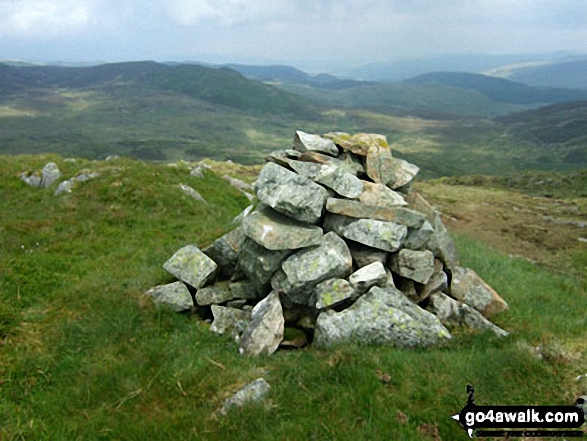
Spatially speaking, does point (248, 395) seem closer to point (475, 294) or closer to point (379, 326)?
point (379, 326)

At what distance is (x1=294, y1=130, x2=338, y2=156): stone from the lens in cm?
1538

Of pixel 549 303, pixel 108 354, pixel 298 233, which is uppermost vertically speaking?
pixel 298 233

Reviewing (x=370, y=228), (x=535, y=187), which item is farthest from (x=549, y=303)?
(x=535, y=187)

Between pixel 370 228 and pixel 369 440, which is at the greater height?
pixel 370 228

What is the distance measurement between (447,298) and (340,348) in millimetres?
4470

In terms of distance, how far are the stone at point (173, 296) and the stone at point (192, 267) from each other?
1.20ft

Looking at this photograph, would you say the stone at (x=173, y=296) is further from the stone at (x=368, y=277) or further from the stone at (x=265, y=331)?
the stone at (x=368, y=277)

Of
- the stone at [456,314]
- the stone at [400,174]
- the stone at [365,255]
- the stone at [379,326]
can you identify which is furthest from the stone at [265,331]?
the stone at [400,174]

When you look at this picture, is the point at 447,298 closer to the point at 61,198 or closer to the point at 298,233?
the point at 298,233

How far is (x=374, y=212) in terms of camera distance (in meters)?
13.1

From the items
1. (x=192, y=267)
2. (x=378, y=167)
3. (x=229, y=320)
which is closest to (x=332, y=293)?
(x=229, y=320)

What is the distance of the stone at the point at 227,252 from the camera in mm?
14367

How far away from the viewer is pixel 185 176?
30.7 metres

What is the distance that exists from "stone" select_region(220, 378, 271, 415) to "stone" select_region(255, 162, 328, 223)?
5.50 meters
